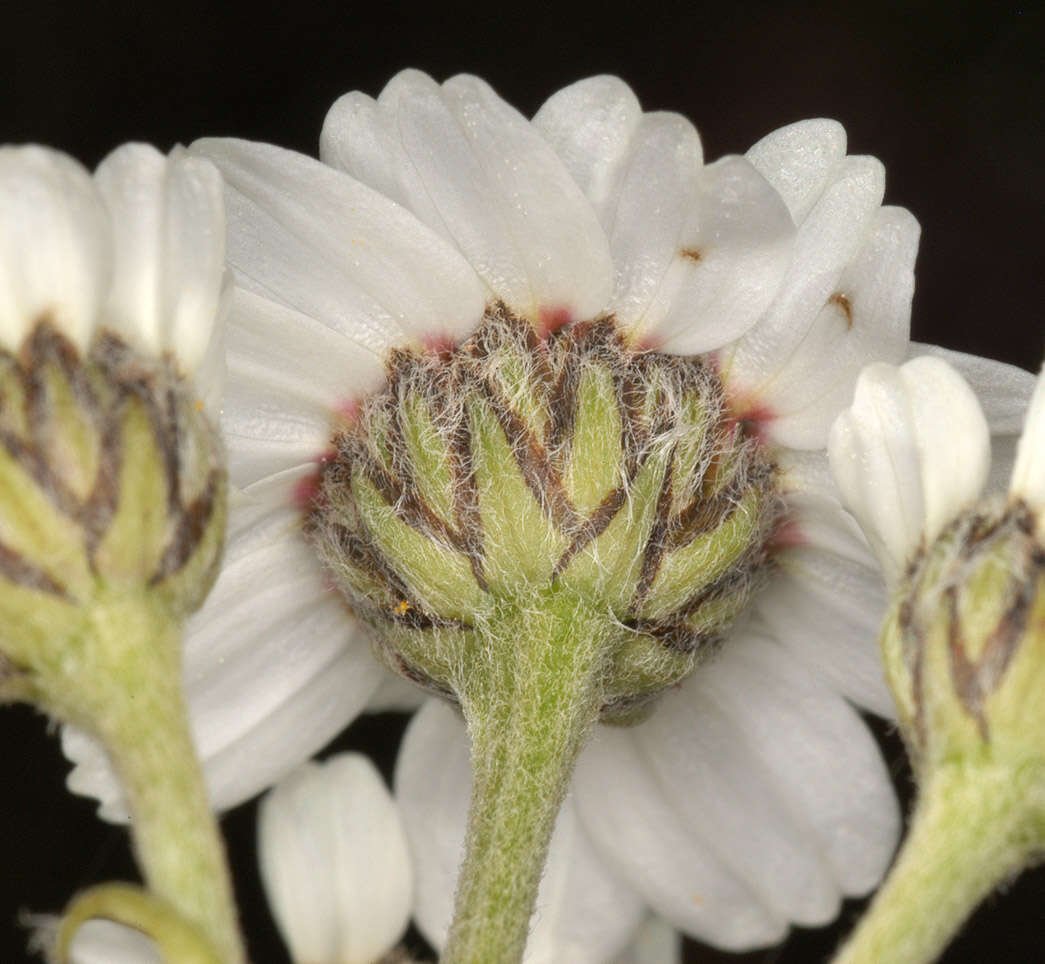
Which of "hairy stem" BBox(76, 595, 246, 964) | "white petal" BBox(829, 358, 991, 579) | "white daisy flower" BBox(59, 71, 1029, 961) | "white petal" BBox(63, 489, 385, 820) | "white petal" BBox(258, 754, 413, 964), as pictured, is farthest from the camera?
"white petal" BBox(258, 754, 413, 964)

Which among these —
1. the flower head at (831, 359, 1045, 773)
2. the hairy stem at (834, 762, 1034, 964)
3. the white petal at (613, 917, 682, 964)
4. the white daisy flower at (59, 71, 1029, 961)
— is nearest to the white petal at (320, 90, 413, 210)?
the white daisy flower at (59, 71, 1029, 961)

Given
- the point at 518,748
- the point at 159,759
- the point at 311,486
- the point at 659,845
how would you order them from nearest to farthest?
1. the point at 159,759
2. the point at 518,748
3. the point at 311,486
4. the point at 659,845

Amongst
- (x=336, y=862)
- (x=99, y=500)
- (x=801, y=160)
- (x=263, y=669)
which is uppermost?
(x=801, y=160)

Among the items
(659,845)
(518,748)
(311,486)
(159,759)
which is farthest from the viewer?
(659,845)

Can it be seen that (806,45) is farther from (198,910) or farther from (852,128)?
(198,910)

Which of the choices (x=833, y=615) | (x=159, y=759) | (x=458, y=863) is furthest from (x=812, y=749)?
(x=159, y=759)

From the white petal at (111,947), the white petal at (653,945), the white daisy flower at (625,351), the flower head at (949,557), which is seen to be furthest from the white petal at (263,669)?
the flower head at (949,557)

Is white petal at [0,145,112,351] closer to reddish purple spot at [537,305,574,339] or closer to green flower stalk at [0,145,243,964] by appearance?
green flower stalk at [0,145,243,964]

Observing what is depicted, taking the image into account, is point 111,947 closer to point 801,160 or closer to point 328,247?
point 328,247
